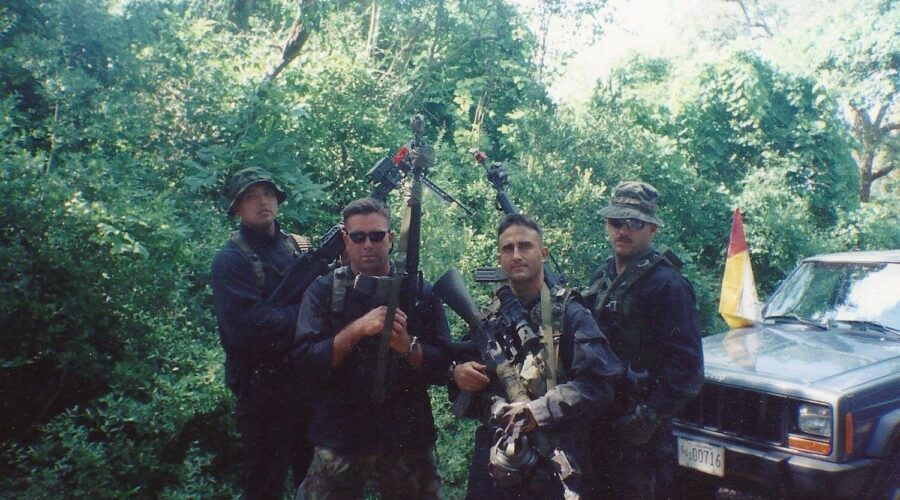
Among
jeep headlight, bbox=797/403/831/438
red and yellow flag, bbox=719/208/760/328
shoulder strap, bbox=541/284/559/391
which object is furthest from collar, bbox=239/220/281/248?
red and yellow flag, bbox=719/208/760/328

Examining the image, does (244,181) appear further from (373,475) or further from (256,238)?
(373,475)

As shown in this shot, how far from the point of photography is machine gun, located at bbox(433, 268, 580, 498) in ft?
7.95

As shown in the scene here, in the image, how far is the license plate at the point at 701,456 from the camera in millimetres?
3879

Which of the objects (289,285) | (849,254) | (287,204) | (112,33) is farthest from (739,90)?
(289,285)

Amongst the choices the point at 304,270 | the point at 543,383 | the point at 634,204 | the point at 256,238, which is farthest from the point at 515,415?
the point at 256,238

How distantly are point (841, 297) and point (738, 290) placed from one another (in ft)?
2.88

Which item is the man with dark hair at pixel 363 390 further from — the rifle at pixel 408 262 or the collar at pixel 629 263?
the collar at pixel 629 263

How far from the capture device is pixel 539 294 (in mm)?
2838

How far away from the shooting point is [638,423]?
2.91 m

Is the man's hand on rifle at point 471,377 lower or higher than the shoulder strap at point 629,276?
lower

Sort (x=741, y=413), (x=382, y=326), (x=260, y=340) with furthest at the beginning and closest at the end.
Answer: (x=741, y=413) → (x=260, y=340) → (x=382, y=326)

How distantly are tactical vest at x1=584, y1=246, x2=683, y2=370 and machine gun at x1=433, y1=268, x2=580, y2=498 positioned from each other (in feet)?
2.55

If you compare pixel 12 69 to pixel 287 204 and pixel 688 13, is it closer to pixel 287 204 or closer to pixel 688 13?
pixel 287 204

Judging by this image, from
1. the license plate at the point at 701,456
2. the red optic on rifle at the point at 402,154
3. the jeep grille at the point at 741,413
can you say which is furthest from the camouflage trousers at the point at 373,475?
the jeep grille at the point at 741,413
